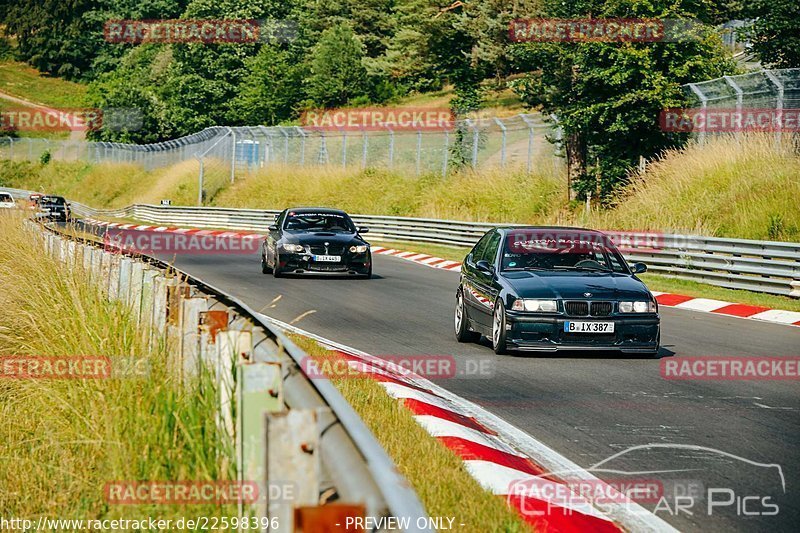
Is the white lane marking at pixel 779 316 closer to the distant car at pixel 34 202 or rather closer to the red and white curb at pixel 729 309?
the red and white curb at pixel 729 309

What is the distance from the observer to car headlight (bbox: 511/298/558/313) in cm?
1268

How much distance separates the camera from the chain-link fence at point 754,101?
86.5 feet

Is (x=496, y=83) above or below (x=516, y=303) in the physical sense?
above

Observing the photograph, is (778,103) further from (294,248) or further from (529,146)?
(529,146)

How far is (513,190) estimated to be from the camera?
1518 inches

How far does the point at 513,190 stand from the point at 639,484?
105 feet

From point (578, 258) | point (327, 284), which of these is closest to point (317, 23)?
point (327, 284)

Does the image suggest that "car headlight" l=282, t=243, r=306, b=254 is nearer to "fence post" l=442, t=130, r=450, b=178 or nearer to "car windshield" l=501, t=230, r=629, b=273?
"car windshield" l=501, t=230, r=629, b=273

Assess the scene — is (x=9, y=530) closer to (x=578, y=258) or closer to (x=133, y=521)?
(x=133, y=521)
